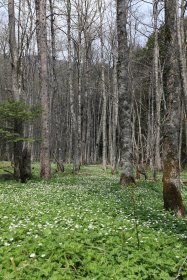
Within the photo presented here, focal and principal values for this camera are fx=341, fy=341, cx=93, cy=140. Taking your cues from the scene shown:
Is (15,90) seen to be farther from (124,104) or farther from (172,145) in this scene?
(172,145)

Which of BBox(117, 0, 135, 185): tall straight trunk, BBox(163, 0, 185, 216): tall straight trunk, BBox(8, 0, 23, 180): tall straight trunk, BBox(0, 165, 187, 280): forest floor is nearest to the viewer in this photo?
BBox(0, 165, 187, 280): forest floor

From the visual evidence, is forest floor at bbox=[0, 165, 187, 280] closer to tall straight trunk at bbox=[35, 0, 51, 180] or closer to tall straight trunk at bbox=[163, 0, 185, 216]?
tall straight trunk at bbox=[163, 0, 185, 216]

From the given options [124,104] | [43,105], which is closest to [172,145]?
[124,104]

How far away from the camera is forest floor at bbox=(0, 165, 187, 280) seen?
523cm

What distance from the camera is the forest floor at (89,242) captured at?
523cm

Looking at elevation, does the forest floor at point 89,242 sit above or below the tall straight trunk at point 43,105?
below

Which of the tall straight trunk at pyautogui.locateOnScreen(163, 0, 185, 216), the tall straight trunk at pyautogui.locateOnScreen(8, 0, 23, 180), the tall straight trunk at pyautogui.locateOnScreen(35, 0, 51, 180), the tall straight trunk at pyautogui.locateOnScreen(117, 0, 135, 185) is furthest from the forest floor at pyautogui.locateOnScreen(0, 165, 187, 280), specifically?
the tall straight trunk at pyautogui.locateOnScreen(35, 0, 51, 180)

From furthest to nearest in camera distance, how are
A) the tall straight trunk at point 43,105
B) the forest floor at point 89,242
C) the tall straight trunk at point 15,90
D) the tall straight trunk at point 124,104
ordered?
the tall straight trunk at point 43,105 → the tall straight trunk at point 15,90 → the tall straight trunk at point 124,104 → the forest floor at point 89,242

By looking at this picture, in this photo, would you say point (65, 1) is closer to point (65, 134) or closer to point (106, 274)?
point (106, 274)

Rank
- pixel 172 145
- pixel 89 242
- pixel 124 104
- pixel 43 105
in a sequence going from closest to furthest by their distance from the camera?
pixel 89 242
pixel 172 145
pixel 124 104
pixel 43 105

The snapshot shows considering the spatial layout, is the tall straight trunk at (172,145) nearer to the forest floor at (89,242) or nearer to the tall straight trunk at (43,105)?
the forest floor at (89,242)

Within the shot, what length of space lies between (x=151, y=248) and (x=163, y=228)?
161 cm

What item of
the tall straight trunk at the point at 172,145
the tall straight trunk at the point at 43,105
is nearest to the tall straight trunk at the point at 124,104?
the tall straight trunk at the point at 43,105

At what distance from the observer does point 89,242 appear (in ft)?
20.7
